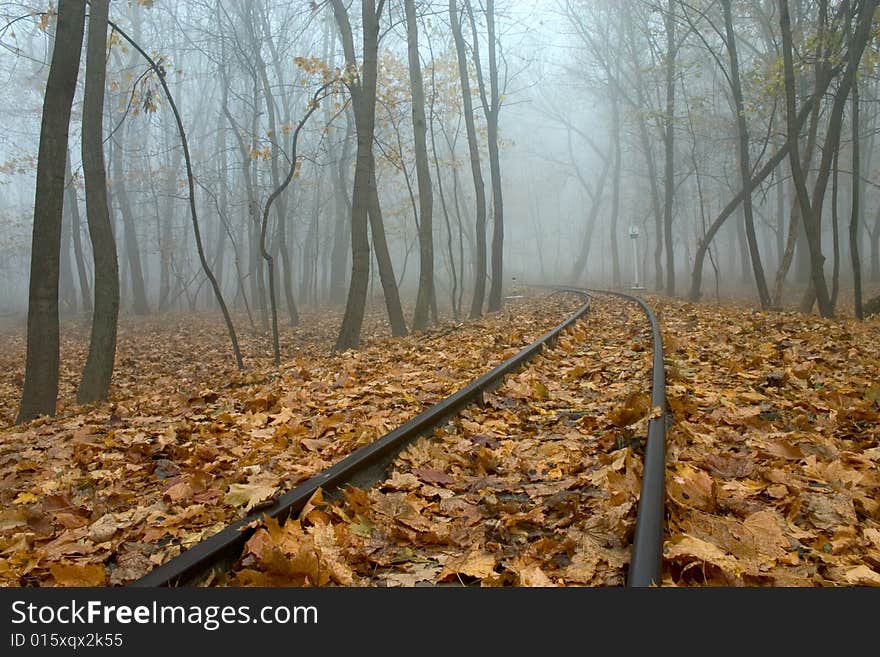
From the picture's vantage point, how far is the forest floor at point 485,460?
2.44 meters

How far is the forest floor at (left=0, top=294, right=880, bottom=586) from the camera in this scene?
2.44 meters

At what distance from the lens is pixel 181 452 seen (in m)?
4.20

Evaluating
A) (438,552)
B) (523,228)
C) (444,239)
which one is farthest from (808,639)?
(523,228)

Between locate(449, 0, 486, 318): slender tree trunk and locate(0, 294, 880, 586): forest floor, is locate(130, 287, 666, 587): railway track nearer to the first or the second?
locate(0, 294, 880, 586): forest floor

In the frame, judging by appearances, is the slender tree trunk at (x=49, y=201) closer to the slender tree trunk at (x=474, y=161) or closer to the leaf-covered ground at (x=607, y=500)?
the leaf-covered ground at (x=607, y=500)

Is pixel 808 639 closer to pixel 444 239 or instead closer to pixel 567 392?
pixel 567 392

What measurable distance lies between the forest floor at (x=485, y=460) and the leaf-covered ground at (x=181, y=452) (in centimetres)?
1

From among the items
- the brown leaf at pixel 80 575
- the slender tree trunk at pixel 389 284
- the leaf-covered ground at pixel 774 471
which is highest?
the slender tree trunk at pixel 389 284

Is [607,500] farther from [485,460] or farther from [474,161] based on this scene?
[474,161]

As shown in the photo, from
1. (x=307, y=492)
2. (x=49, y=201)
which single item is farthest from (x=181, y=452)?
(x=49, y=201)

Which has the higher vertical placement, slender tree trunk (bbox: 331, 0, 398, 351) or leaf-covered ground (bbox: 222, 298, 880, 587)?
slender tree trunk (bbox: 331, 0, 398, 351)

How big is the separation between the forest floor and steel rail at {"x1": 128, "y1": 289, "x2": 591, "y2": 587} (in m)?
0.14

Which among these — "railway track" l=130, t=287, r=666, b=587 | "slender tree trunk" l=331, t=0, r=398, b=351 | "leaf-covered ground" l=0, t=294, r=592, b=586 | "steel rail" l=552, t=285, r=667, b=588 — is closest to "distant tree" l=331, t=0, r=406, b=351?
"slender tree trunk" l=331, t=0, r=398, b=351

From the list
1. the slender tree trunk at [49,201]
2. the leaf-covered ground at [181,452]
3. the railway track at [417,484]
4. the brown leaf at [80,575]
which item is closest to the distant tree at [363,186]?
the leaf-covered ground at [181,452]
